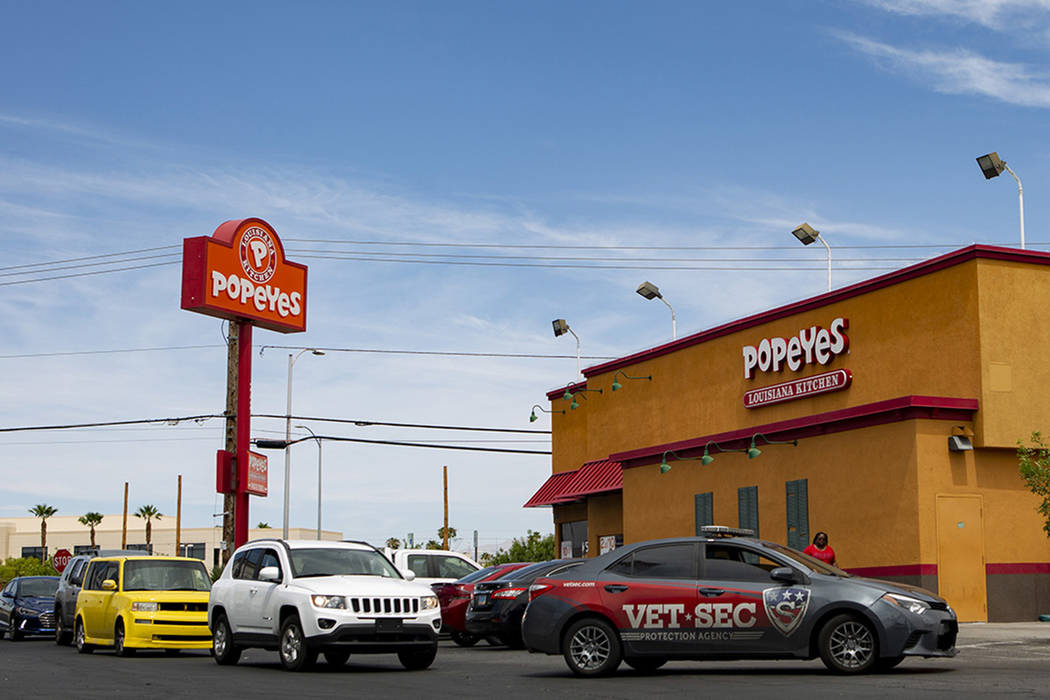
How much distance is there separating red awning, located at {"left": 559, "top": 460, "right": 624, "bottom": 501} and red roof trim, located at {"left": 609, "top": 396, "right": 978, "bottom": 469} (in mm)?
5288

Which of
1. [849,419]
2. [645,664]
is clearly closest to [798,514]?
[849,419]

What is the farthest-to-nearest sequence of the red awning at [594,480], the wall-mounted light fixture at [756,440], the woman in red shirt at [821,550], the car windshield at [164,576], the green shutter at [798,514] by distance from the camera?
the red awning at [594,480]
the wall-mounted light fixture at [756,440]
the green shutter at [798,514]
the car windshield at [164,576]
the woman in red shirt at [821,550]

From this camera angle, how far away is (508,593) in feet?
73.3

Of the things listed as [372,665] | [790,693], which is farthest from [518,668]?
[790,693]

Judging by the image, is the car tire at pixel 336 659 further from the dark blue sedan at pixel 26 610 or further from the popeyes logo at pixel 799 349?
the popeyes logo at pixel 799 349

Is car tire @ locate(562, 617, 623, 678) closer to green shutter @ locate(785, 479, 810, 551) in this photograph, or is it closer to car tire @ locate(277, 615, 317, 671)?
car tire @ locate(277, 615, 317, 671)

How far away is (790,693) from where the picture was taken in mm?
12844

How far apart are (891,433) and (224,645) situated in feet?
45.9

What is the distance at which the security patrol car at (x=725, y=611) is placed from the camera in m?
14.8

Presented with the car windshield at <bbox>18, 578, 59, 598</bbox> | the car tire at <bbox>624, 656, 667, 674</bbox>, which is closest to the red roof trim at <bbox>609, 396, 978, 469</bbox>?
the car tire at <bbox>624, 656, 667, 674</bbox>

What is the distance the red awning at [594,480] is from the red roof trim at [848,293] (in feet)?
10.2

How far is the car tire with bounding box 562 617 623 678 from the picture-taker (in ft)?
51.4

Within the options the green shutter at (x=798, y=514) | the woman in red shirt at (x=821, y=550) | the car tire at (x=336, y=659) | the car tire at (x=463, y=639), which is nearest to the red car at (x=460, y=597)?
the car tire at (x=463, y=639)

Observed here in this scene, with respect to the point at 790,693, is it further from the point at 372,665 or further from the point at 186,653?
the point at 186,653
